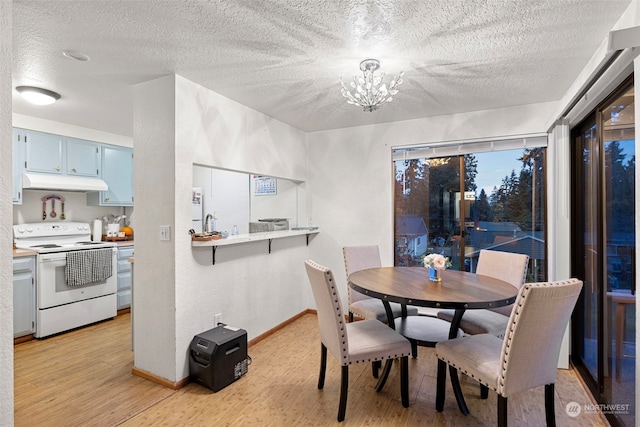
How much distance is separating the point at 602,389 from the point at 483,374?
1164mm

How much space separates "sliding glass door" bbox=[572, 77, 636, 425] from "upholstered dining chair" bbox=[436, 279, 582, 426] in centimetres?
55

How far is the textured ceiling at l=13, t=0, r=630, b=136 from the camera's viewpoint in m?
1.68

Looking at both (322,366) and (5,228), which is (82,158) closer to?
(5,228)

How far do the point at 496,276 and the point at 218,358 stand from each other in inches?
96.7

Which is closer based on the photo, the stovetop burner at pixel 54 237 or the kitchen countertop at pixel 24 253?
the kitchen countertop at pixel 24 253

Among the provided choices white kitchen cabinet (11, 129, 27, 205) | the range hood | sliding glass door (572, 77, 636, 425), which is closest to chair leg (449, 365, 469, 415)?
sliding glass door (572, 77, 636, 425)

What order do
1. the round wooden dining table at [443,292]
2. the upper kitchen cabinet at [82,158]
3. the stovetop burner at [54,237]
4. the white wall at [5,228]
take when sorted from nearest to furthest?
the white wall at [5,228] → the round wooden dining table at [443,292] → the stovetop burner at [54,237] → the upper kitchen cabinet at [82,158]

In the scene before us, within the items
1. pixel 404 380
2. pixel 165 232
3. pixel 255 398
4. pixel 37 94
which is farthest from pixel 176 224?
pixel 404 380

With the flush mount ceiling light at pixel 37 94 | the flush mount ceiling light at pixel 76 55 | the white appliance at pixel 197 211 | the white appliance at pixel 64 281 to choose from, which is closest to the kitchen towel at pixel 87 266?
the white appliance at pixel 64 281

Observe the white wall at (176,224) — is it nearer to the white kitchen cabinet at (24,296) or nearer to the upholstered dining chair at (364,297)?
the upholstered dining chair at (364,297)

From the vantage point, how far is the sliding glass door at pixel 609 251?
74.5 inches

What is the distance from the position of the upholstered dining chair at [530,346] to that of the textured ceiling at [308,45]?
57.3 inches

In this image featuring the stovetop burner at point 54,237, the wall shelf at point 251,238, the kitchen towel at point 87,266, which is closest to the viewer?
the wall shelf at point 251,238

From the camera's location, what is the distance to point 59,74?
2.43 metres
